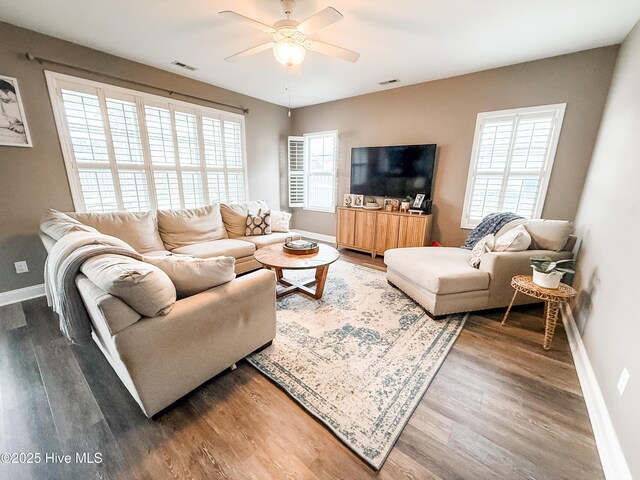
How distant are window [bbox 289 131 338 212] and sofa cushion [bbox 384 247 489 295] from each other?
2.41 m

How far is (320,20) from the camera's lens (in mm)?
1705

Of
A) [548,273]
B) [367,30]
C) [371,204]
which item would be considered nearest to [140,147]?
[367,30]

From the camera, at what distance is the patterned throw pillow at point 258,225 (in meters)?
3.65

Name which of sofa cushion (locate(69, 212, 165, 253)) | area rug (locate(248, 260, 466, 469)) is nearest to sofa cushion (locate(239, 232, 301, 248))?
area rug (locate(248, 260, 466, 469))

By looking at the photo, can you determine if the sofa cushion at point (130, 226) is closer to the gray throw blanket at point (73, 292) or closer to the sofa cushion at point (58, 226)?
the sofa cushion at point (58, 226)

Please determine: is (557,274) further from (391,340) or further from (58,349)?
(58,349)

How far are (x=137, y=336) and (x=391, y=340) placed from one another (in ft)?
5.65

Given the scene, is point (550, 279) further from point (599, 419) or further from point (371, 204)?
point (371, 204)

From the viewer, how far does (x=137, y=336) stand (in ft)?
3.86

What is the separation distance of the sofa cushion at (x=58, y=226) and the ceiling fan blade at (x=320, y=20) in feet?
7.49

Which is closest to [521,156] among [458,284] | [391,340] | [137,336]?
[458,284]

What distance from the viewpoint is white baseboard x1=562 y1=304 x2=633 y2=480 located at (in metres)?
1.10

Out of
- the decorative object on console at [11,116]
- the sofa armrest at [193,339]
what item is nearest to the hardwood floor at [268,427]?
the sofa armrest at [193,339]

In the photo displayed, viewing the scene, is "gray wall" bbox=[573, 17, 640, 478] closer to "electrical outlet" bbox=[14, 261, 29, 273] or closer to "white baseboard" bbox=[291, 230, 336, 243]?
"white baseboard" bbox=[291, 230, 336, 243]
